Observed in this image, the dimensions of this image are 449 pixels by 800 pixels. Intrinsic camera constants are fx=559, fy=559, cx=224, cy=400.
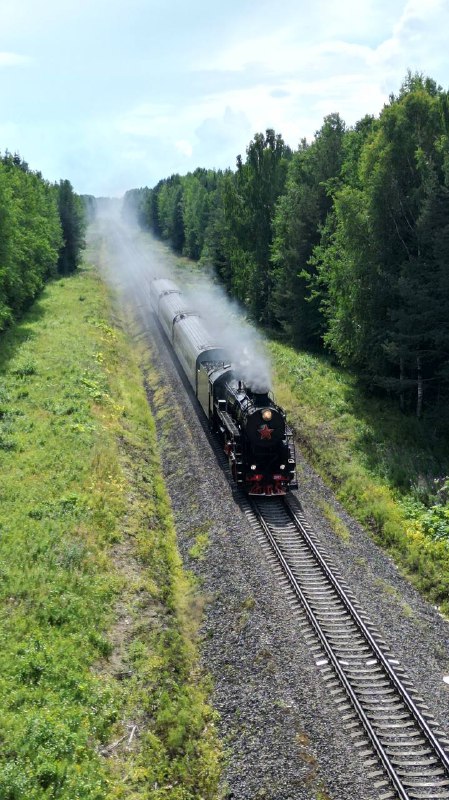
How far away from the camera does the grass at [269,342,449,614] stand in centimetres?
1834

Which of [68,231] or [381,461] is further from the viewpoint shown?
[68,231]

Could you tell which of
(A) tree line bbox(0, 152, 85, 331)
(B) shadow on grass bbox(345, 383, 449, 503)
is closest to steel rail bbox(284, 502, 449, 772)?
(B) shadow on grass bbox(345, 383, 449, 503)

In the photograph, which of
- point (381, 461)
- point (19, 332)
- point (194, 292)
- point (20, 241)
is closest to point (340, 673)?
point (381, 461)

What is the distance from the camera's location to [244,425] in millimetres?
21391

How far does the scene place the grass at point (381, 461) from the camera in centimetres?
1834

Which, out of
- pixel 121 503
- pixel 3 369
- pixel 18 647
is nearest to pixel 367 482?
pixel 121 503

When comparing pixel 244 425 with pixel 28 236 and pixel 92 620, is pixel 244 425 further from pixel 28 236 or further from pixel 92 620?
pixel 28 236

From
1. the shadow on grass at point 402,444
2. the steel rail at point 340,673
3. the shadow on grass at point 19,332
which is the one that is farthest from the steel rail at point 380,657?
the shadow on grass at point 19,332

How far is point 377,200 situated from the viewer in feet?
86.1

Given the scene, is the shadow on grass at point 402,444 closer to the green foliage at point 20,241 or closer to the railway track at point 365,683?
the railway track at point 365,683

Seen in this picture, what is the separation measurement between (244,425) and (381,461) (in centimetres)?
642

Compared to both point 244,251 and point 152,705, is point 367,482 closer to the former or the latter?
point 152,705

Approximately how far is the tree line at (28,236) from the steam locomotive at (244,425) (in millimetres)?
15532

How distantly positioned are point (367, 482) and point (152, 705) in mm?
12743
